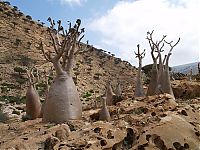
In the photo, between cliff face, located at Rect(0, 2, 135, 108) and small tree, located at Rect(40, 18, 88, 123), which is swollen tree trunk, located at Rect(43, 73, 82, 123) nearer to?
small tree, located at Rect(40, 18, 88, 123)

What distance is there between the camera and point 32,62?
34.8 metres

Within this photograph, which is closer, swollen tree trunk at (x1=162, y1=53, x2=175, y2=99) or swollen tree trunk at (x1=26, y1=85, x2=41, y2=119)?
swollen tree trunk at (x1=26, y1=85, x2=41, y2=119)

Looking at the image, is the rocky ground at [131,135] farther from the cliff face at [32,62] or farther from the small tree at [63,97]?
the cliff face at [32,62]

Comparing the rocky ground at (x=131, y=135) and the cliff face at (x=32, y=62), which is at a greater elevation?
the cliff face at (x=32, y=62)

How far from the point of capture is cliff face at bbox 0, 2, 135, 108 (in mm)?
31406

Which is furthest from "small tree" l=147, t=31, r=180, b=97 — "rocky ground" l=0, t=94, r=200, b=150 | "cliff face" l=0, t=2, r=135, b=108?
"cliff face" l=0, t=2, r=135, b=108

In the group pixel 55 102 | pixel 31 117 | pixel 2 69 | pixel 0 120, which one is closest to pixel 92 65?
pixel 2 69

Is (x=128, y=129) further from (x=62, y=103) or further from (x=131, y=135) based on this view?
(x=62, y=103)

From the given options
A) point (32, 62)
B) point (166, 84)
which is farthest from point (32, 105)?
point (32, 62)

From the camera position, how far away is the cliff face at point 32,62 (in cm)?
3141

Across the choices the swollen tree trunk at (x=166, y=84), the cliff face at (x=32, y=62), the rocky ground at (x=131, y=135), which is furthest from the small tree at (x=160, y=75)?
the cliff face at (x=32, y=62)

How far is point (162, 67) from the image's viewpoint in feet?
43.1

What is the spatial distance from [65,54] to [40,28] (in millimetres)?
38812

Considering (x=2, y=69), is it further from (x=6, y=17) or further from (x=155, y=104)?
(x=155, y=104)
